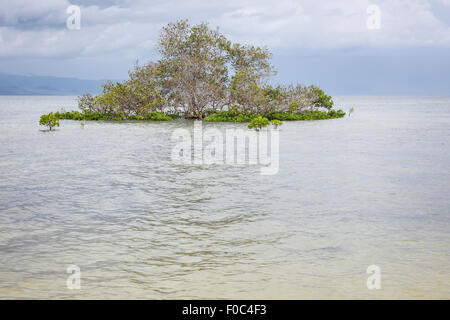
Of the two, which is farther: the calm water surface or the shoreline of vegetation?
the shoreline of vegetation

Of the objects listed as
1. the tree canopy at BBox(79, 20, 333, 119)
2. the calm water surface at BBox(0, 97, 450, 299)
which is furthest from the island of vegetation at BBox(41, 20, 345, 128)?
the calm water surface at BBox(0, 97, 450, 299)

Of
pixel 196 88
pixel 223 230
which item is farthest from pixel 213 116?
pixel 223 230

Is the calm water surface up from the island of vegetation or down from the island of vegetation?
down

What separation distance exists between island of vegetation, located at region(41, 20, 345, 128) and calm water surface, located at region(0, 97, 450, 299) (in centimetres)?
2884

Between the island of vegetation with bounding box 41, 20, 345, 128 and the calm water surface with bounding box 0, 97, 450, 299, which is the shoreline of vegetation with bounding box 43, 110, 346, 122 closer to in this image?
the island of vegetation with bounding box 41, 20, 345, 128

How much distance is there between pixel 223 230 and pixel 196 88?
128ft

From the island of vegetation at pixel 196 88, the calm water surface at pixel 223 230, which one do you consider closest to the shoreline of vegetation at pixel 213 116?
the island of vegetation at pixel 196 88

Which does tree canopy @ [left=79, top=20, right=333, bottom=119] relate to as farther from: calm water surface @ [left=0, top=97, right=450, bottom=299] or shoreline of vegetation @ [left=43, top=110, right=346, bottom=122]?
calm water surface @ [left=0, top=97, right=450, bottom=299]

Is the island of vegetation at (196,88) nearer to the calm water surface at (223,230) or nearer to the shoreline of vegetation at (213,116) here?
the shoreline of vegetation at (213,116)

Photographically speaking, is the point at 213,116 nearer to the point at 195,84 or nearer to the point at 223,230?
the point at 195,84

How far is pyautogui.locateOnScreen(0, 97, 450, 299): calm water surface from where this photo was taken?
656cm

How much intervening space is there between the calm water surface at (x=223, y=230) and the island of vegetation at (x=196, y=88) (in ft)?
94.6
